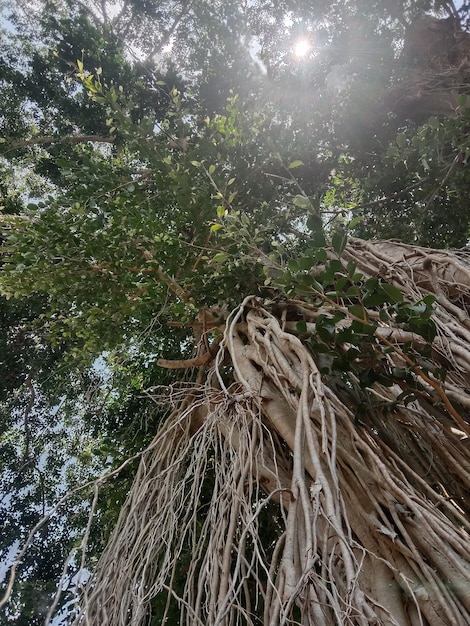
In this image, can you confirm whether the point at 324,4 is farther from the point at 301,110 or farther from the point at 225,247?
the point at 225,247

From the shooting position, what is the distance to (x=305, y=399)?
3.48ft

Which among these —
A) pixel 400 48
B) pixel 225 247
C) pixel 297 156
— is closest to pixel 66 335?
pixel 225 247

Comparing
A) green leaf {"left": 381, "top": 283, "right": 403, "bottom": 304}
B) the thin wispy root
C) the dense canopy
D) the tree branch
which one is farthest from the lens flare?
green leaf {"left": 381, "top": 283, "right": 403, "bottom": 304}

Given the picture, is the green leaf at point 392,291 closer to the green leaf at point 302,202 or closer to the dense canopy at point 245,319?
the dense canopy at point 245,319

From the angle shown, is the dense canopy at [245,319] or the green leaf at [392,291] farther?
the green leaf at [392,291]

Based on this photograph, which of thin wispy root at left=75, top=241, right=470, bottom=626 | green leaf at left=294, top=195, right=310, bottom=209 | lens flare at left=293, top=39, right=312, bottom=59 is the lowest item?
thin wispy root at left=75, top=241, right=470, bottom=626

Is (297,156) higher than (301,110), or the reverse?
(301,110)

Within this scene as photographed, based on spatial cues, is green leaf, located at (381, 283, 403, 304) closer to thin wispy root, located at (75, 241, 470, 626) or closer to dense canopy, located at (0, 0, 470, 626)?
dense canopy, located at (0, 0, 470, 626)

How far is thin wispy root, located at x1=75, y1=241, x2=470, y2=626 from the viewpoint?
77 centimetres

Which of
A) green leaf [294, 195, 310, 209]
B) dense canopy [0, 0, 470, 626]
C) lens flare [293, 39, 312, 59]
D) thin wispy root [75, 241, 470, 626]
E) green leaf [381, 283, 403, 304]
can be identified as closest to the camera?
thin wispy root [75, 241, 470, 626]

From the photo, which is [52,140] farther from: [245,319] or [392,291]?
[392,291]

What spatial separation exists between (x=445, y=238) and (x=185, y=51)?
3.77 m

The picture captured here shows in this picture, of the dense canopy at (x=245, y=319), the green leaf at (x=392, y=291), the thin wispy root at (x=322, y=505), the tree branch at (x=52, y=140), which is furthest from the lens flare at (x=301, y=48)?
the green leaf at (x=392, y=291)

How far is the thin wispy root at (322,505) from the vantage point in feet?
2.52
